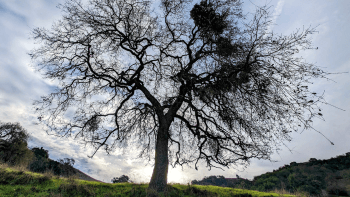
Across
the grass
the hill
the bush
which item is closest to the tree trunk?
the grass

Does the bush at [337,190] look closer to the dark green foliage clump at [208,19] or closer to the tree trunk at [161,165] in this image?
the tree trunk at [161,165]

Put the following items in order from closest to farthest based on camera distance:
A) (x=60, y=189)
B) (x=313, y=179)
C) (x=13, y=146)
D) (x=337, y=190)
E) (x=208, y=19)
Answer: (x=60, y=189) → (x=208, y=19) → (x=337, y=190) → (x=313, y=179) → (x=13, y=146)

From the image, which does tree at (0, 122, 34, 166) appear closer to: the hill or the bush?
the hill

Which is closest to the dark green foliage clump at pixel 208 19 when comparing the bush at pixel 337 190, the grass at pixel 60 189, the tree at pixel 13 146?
the grass at pixel 60 189

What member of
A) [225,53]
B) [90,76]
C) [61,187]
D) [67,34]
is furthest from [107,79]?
[225,53]

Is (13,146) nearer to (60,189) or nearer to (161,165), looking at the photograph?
(60,189)

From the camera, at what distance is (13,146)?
22.2 m

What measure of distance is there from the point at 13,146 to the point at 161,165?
25759 millimetres

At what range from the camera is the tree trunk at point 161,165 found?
7.40 m

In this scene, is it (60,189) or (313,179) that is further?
(313,179)

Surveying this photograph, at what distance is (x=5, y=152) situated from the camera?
22453mm

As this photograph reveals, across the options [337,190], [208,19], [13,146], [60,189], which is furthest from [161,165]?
[13,146]

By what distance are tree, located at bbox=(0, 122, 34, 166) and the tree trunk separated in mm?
23787

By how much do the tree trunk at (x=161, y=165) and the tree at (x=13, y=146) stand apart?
2379 cm
